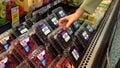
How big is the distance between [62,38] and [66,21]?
411 millimetres

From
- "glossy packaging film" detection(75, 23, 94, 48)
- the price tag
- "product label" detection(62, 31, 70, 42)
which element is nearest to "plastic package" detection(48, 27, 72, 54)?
"product label" detection(62, 31, 70, 42)

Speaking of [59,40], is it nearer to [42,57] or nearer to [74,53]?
[74,53]

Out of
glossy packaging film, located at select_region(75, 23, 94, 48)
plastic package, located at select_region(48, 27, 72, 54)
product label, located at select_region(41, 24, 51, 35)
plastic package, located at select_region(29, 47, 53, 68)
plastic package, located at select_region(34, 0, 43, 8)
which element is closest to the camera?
plastic package, located at select_region(29, 47, 53, 68)

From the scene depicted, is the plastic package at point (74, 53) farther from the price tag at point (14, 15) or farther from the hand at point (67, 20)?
the price tag at point (14, 15)

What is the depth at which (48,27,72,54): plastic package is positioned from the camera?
6.10ft

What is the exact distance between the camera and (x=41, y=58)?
1.66m

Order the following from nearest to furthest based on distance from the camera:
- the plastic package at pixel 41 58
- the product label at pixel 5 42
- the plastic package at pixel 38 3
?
the plastic package at pixel 41 58, the product label at pixel 5 42, the plastic package at pixel 38 3

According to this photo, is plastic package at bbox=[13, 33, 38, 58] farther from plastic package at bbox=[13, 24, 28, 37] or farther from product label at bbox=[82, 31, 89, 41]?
product label at bbox=[82, 31, 89, 41]

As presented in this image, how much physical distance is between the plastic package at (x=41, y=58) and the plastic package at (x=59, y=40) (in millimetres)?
116

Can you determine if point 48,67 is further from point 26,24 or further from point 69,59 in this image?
point 26,24

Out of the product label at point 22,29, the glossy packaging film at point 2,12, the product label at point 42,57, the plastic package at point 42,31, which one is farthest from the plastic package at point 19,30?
the product label at point 42,57

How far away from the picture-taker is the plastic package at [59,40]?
1.86 meters

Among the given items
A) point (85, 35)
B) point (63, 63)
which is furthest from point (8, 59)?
point (85, 35)

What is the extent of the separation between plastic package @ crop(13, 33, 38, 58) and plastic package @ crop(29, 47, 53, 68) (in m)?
0.07
